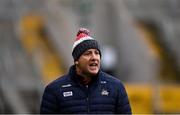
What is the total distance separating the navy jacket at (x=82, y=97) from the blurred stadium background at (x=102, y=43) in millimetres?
7829

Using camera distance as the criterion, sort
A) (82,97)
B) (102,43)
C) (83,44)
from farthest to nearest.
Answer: (102,43) → (83,44) → (82,97)

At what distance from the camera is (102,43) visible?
23.8 meters

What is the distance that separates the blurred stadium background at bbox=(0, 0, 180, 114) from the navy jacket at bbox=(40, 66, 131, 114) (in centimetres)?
783

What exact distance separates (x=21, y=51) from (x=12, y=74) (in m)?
0.53

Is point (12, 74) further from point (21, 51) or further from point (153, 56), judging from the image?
point (153, 56)

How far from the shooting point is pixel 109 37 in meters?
24.4

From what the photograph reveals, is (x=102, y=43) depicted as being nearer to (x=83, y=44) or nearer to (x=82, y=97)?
(x=83, y=44)

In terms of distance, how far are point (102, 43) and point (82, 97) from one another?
15.5m

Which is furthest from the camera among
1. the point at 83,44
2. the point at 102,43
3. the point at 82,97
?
the point at 102,43

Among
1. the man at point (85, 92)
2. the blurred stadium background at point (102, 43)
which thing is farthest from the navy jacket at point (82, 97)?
the blurred stadium background at point (102, 43)

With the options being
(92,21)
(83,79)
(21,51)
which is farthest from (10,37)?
(83,79)

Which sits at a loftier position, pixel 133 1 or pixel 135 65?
pixel 133 1

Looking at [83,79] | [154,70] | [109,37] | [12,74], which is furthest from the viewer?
[109,37]

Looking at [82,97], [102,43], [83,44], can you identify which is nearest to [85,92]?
[82,97]
